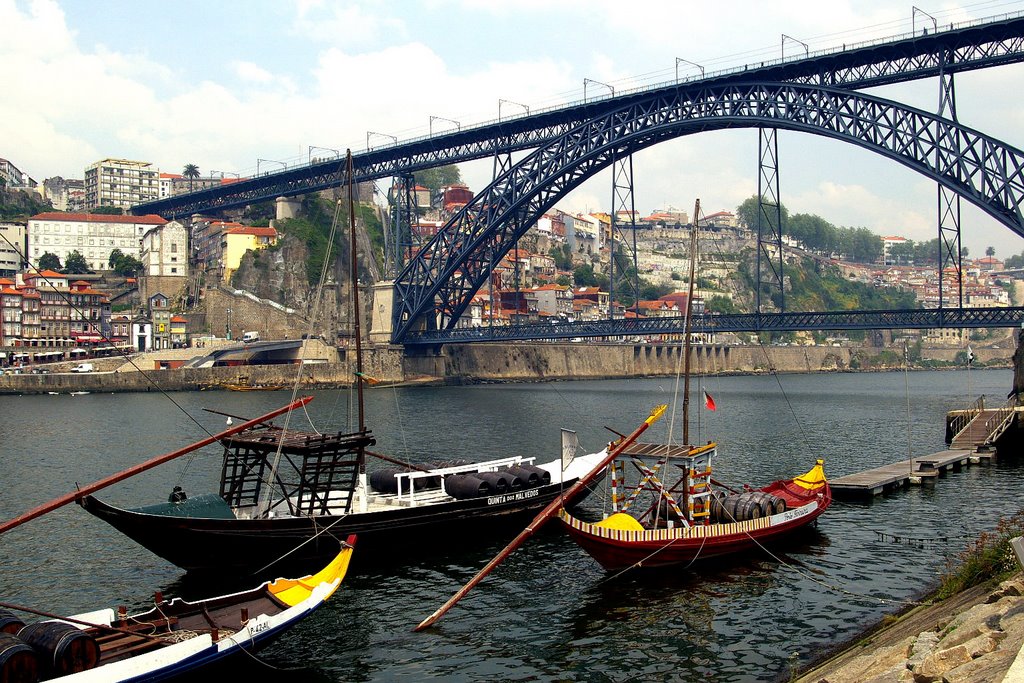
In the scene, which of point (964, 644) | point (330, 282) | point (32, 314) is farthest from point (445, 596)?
point (330, 282)

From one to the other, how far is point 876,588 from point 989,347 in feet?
610

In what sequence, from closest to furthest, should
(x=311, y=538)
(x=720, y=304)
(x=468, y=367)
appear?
(x=311, y=538) < (x=468, y=367) < (x=720, y=304)

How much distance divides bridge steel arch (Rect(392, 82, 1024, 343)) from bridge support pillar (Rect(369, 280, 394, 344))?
0.87 meters

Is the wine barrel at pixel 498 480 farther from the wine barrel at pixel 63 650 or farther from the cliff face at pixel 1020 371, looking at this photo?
the cliff face at pixel 1020 371

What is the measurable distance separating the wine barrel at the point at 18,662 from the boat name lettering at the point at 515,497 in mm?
13758

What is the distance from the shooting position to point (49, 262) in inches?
4906

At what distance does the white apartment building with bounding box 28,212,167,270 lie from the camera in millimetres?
128750

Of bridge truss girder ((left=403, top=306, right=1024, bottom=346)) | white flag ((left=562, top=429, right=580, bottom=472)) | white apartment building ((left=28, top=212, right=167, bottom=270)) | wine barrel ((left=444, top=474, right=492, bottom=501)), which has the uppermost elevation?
white apartment building ((left=28, top=212, right=167, bottom=270))

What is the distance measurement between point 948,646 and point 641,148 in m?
75.9

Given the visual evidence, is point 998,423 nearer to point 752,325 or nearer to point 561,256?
point 752,325

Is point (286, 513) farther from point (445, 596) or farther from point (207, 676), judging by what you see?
point (207, 676)

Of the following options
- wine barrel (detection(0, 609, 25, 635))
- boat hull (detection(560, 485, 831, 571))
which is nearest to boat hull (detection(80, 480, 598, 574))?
boat hull (detection(560, 485, 831, 571))

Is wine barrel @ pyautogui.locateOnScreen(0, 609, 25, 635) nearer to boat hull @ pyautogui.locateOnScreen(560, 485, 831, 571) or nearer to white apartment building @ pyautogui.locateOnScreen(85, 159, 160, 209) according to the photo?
boat hull @ pyautogui.locateOnScreen(560, 485, 831, 571)

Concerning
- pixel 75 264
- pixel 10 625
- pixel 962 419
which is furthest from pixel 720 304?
pixel 10 625
